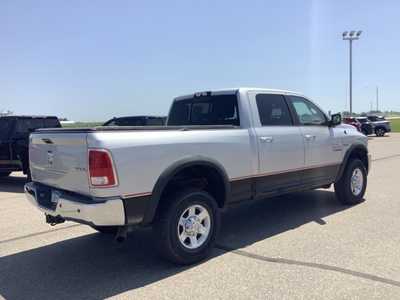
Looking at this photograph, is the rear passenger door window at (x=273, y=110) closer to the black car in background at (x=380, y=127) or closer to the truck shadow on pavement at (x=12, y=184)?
the truck shadow on pavement at (x=12, y=184)

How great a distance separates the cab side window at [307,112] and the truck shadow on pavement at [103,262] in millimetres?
1512

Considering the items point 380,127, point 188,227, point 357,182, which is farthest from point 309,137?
point 380,127

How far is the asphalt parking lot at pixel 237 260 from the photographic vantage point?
404 centimetres

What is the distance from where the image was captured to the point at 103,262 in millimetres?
4969

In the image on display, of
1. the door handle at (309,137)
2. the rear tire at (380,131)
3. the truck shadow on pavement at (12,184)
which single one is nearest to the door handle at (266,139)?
the door handle at (309,137)

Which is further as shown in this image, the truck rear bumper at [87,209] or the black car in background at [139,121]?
the black car in background at [139,121]

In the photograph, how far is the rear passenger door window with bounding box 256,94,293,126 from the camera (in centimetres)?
599

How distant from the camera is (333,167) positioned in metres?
7.20

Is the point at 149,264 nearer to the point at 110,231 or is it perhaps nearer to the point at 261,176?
the point at 110,231

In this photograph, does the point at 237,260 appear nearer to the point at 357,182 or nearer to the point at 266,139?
the point at 266,139

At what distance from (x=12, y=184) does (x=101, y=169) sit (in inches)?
342

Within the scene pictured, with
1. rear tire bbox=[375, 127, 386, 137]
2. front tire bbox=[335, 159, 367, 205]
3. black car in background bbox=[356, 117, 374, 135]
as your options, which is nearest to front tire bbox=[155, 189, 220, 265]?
front tire bbox=[335, 159, 367, 205]

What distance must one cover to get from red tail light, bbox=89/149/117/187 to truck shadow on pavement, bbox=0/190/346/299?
105cm

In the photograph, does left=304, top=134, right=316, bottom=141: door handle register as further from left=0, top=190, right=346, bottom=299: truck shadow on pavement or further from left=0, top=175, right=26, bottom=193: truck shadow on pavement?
left=0, top=175, right=26, bottom=193: truck shadow on pavement
